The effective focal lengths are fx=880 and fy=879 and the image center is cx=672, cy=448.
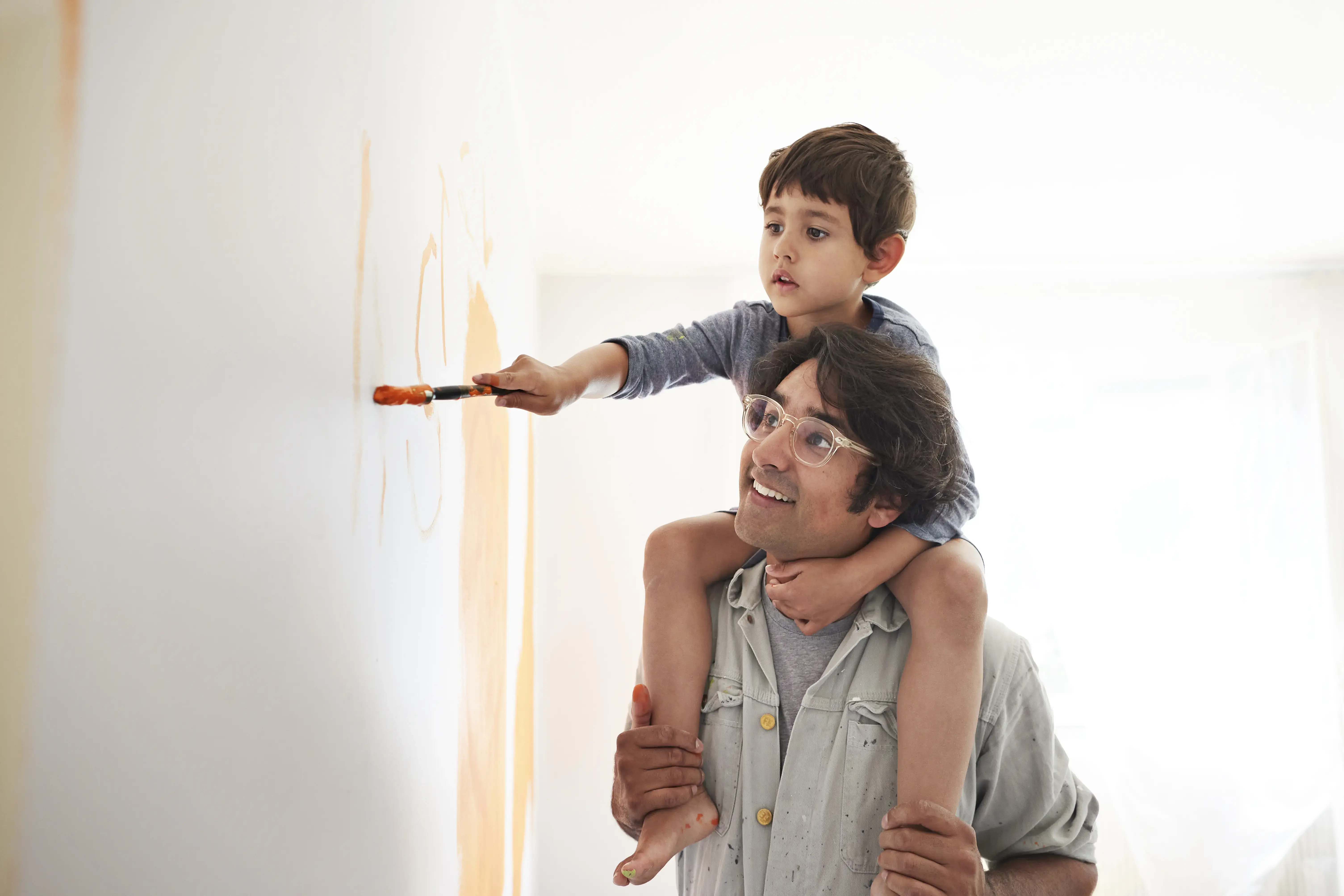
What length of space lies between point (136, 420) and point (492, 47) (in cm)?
170

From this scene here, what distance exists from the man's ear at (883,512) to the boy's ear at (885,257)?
376 mm

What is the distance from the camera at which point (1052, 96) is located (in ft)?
7.98

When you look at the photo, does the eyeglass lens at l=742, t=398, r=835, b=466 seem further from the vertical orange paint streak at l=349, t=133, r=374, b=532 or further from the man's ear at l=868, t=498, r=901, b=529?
the vertical orange paint streak at l=349, t=133, r=374, b=532

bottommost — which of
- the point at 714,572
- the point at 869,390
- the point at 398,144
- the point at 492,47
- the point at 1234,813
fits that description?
the point at 1234,813

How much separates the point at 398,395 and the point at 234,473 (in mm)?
345

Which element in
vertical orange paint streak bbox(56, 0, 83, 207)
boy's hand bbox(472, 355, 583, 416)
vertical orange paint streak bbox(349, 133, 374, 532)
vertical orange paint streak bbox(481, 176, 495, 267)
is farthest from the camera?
vertical orange paint streak bbox(481, 176, 495, 267)

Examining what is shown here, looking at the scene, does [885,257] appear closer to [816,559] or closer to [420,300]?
[816,559]

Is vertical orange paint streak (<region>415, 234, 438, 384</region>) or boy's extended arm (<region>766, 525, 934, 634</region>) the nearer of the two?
vertical orange paint streak (<region>415, 234, 438, 384</region>)

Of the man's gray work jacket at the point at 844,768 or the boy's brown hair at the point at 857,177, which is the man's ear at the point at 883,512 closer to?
the man's gray work jacket at the point at 844,768

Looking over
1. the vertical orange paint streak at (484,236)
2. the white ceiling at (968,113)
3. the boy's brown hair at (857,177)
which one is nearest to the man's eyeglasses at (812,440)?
the boy's brown hair at (857,177)

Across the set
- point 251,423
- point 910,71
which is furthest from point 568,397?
point 910,71

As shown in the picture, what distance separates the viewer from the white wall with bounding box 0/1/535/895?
34 cm

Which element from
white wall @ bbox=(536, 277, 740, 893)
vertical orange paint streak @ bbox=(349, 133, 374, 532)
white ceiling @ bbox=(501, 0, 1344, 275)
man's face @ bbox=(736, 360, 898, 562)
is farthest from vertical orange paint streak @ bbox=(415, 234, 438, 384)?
white wall @ bbox=(536, 277, 740, 893)

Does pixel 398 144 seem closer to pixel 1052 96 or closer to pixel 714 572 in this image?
pixel 714 572
